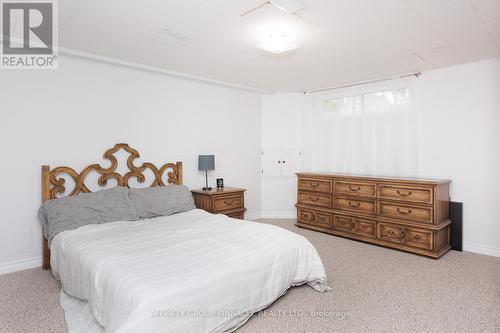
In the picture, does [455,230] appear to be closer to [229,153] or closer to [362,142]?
[362,142]

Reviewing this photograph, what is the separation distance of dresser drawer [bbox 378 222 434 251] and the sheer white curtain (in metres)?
0.86

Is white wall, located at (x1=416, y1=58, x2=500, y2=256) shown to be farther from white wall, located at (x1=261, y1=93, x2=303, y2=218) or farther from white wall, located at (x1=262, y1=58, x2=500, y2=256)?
white wall, located at (x1=261, y1=93, x2=303, y2=218)

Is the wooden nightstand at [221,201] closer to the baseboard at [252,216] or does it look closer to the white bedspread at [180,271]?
the baseboard at [252,216]

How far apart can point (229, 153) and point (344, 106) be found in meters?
2.11

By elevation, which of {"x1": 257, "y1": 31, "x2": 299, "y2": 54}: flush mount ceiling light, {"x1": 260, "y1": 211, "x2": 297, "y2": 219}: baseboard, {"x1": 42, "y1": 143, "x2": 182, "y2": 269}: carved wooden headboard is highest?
{"x1": 257, "y1": 31, "x2": 299, "y2": 54}: flush mount ceiling light

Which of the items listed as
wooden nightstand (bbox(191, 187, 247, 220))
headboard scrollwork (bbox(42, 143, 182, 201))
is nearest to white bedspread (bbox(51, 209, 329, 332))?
headboard scrollwork (bbox(42, 143, 182, 201))

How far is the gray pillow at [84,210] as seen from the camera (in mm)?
2898

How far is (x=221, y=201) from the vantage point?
4234 mm

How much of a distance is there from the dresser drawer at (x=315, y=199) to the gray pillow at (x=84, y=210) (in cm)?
275

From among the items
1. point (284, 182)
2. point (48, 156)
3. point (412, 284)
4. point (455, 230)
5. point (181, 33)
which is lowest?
point (412, 284)

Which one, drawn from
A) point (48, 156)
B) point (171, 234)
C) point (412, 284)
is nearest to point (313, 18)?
point (171, 234)

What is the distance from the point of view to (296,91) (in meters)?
5.42

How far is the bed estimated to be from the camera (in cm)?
169

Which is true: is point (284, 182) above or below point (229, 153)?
below
